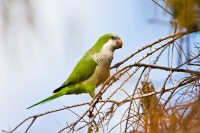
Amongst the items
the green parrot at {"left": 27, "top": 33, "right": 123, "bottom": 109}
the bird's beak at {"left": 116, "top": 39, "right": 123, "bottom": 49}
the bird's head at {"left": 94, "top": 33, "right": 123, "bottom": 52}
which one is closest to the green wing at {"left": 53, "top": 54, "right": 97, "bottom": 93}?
the green parrot at {"left": 27, "top": 33, "right": 123, "bottom": 109}

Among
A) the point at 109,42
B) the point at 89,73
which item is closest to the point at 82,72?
the point at 89,73

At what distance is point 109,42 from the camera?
4746mm

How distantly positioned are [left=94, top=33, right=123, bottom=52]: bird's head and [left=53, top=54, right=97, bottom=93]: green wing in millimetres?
206

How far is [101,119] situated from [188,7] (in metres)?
1.44

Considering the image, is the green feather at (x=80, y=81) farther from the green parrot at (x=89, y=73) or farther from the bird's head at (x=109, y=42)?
the bird's head at (x=109, y=42)

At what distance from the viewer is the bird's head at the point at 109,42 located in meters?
4.71

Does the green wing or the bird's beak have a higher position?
the bird's beak

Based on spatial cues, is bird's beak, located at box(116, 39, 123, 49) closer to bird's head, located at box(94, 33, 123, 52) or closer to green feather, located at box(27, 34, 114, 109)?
bird's head, located at box(94, 33, 123, 52)

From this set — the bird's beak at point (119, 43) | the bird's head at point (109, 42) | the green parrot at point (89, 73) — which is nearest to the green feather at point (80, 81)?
the green parrot at point (89, 73)

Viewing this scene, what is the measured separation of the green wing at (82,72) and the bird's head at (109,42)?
21 cm

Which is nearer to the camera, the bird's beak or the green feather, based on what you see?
the green feather

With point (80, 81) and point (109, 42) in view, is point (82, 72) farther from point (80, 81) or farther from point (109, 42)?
point (109, 42)

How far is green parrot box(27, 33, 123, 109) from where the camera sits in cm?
441

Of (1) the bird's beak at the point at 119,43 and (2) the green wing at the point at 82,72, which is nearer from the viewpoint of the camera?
(2) the green wing at the point at 82,72
